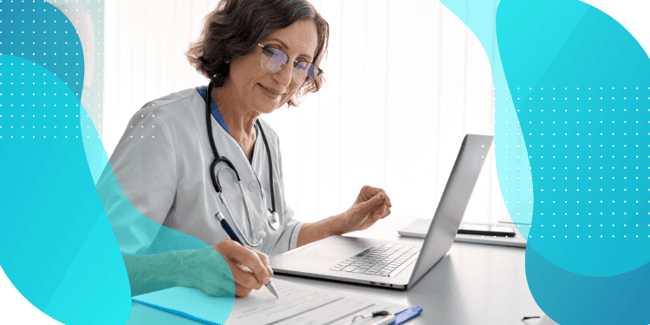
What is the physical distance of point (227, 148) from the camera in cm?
121

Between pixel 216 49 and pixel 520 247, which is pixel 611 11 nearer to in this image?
pixel 520 247

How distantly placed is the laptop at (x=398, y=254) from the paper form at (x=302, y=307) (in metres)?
0.12

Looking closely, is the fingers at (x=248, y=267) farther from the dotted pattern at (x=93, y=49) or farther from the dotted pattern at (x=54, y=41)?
the dotted pattern at (x=93, y=49)

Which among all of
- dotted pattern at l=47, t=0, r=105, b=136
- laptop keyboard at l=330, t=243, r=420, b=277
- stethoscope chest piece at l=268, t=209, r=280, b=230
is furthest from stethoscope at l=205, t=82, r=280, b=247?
dotted pattern at l=47, t=0, r=105, b=136

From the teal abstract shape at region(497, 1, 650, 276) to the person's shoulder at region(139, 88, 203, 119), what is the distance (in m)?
0.79

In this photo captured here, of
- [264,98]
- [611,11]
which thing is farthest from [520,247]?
[611,11]

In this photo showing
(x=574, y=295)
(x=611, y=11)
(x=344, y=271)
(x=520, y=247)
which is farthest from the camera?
(x=611, y=11)

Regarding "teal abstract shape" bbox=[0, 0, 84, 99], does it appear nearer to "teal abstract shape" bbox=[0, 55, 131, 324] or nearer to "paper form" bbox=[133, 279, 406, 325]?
"teal abstract shape" bbox=[0, 55, 131, 324]

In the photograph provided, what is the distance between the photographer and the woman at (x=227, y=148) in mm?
978

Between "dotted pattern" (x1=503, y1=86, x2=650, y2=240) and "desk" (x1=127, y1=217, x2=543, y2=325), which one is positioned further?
"dotted pattern" (x1=503, y1=86, x2=650, y2=240)

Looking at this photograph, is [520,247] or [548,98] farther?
[520,247]

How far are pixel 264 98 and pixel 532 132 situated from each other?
2.49 ft

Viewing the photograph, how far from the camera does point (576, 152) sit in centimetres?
76

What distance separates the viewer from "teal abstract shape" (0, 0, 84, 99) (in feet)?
5.58
